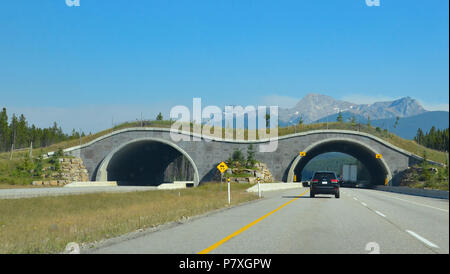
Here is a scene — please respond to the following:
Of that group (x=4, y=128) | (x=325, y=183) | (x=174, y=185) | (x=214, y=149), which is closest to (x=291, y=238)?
(x=325, y=183)

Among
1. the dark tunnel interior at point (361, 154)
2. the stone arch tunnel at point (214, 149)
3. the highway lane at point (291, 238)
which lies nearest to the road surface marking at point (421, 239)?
the highway lane at point (291, 238)

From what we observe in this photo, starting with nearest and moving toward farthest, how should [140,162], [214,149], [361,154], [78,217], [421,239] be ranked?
[421,239]
[78,217]
[214,149]
[361,154]
[140,162]

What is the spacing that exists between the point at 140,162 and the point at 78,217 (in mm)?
51643

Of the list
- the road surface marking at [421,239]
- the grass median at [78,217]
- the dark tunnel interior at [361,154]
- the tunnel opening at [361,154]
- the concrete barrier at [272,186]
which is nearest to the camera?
the road surface marking at [421,239]

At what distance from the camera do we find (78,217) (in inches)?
704

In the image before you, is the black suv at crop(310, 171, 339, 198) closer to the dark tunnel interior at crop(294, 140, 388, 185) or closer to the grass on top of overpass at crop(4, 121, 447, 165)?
the grass on top of overpass at crop(4, 121, 447, 165)

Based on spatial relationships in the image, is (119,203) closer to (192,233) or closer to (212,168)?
(192,233)

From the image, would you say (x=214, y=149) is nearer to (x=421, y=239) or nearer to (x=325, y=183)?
(x=325, y=183)

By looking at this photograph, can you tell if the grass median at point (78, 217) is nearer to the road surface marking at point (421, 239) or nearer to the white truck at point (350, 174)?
the road surface marking at point (421, 239)

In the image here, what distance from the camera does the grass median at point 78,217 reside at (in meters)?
10.1

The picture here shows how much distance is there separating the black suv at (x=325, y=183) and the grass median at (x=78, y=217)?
4422mm
